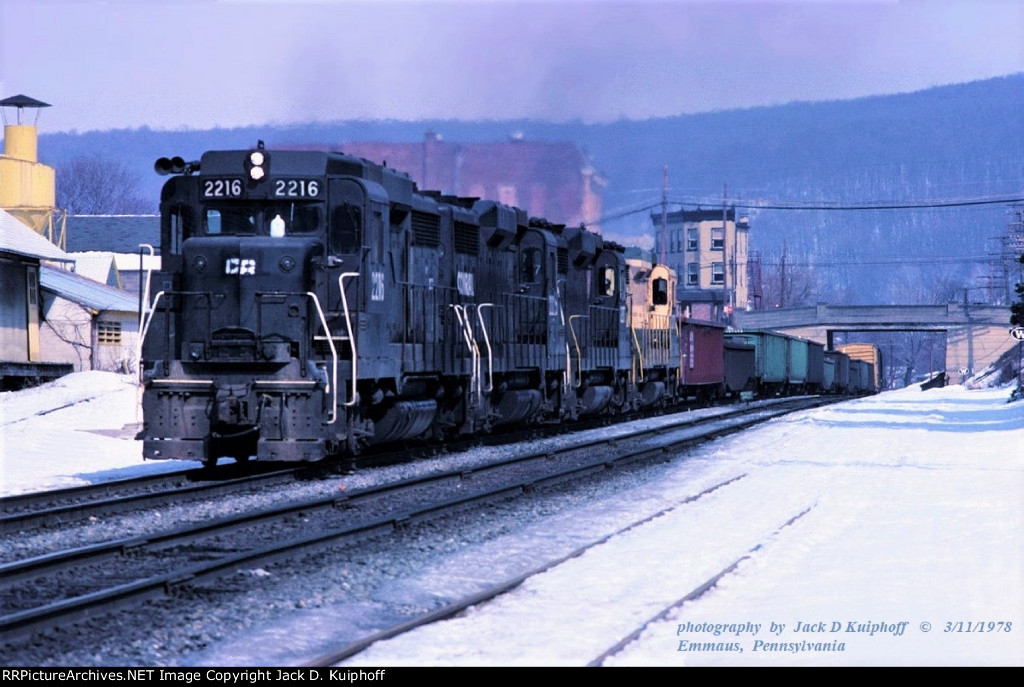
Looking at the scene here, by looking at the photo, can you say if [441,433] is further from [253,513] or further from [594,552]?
[594,552]

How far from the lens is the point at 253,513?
12.2 metres

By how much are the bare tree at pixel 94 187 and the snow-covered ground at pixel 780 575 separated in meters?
66.3

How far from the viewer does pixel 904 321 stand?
96062mm

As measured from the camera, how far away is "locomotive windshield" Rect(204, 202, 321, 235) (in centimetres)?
1605

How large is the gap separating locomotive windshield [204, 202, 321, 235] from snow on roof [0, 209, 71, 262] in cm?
2552

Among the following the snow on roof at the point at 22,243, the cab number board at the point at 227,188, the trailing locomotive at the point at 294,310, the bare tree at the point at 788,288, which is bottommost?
the trailing locomotive at the point at 294,310

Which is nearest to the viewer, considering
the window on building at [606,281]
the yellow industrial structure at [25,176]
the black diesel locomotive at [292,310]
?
the black diesel locomotive at [292,310]

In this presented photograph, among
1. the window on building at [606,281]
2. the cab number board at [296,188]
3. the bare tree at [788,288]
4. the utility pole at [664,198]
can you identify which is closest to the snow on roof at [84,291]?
the utility pole at [664,198]

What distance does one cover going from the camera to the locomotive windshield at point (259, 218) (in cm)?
1605

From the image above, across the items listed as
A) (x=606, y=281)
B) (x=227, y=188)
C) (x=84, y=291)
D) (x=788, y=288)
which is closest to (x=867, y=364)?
(x=788, y=288)

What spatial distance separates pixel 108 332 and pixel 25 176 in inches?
421

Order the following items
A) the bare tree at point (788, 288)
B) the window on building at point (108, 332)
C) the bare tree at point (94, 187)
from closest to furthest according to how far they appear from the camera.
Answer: the window on building at point (108, 332), the bare tree at point (94, 187), the bare tree at point (788, 288)

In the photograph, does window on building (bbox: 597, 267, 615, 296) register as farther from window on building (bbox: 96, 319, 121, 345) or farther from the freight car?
the freight car

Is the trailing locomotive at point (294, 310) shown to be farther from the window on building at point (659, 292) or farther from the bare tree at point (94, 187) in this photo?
the bare tree at point (94, 187)
